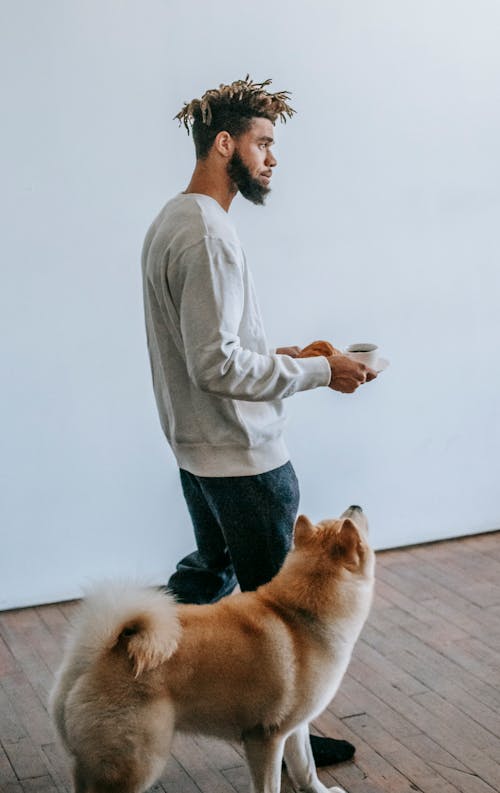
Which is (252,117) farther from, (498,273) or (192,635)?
(498,273)

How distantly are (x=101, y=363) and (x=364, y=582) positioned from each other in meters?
1.58

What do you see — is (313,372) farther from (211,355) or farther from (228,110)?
(228,110)

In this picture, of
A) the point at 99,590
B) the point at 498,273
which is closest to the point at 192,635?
the point at 99,590

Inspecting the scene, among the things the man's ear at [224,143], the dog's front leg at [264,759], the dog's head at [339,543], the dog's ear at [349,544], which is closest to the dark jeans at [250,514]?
the dog's head at [339,543]

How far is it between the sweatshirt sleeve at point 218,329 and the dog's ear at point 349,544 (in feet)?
1.03

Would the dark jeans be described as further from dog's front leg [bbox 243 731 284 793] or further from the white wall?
the white wall

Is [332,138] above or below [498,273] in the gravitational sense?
above

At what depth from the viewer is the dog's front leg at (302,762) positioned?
241 cm

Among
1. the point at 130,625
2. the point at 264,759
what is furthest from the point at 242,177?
the point at 264,759

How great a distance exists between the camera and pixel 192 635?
2.16 metres

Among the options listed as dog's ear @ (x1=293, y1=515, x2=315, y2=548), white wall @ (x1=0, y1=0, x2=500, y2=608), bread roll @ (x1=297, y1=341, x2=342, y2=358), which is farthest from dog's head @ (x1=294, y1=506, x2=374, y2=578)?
white wall @ (x1=0, y1=0, x2=500, y2=608)

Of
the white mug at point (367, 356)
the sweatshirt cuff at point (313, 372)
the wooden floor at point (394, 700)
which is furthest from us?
the wooden floor at point (394, 700)

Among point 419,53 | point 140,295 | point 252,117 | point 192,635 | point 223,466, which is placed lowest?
point 192,635

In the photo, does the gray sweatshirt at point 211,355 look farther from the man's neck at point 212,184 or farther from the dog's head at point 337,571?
the dog's head at point 337,571
